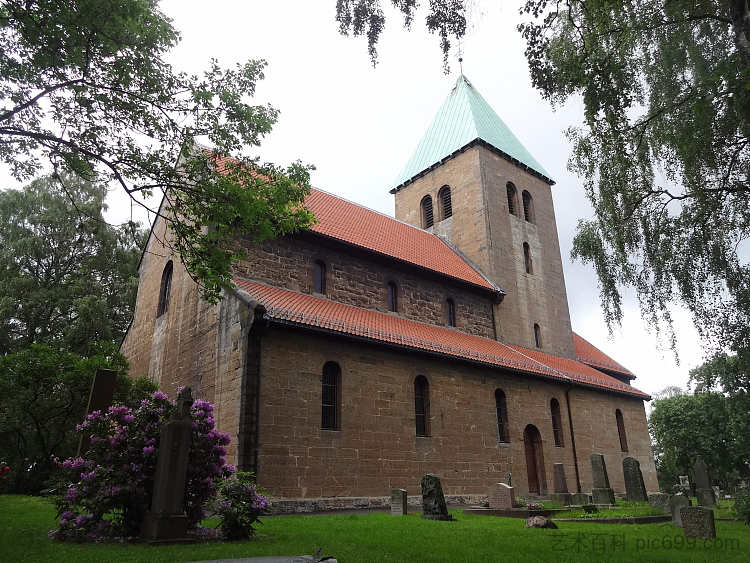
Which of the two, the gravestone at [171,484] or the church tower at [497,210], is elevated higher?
the church tower at [497,210]

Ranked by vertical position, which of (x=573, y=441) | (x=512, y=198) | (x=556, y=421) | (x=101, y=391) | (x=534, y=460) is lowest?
(x=534, y=460)

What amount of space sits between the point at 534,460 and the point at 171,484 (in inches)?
565

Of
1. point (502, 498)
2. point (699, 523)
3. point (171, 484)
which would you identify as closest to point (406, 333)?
point (502, 498)

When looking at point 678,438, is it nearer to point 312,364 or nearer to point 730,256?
point 730,256

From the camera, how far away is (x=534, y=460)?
1844 cm

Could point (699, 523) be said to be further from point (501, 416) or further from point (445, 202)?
point (445, 202)

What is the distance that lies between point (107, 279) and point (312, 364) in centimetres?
1905

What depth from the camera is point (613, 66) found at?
1009 cm

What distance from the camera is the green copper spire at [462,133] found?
87.1ft

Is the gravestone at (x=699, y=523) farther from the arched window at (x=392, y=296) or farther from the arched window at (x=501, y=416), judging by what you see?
the arched window at (x=392, y=296)

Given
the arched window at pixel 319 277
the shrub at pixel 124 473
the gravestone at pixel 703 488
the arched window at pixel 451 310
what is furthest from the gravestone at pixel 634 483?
the shrub at pixel 124 473

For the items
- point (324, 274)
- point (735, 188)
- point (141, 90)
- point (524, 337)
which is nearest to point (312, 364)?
point (324, 274)

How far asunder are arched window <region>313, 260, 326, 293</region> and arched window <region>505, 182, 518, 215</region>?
12.4 meters

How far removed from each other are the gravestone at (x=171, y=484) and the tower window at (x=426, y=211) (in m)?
20.6
